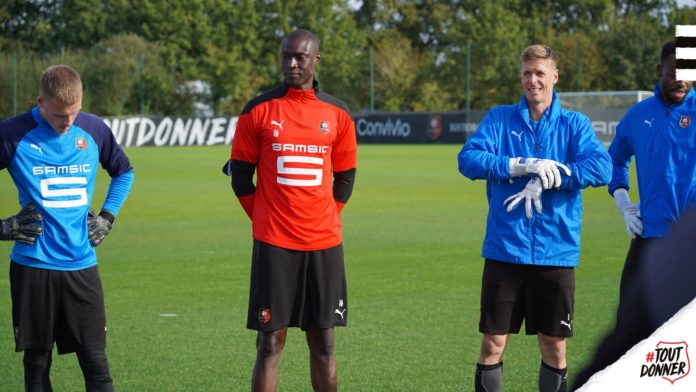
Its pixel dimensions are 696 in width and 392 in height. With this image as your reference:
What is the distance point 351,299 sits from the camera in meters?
8.97

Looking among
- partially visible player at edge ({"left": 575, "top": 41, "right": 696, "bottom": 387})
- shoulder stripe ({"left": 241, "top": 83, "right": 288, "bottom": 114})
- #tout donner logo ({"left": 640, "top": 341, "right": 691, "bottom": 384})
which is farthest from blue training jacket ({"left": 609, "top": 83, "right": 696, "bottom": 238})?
#tout donner logo ({"left": 640, "top": 341, "right": 691, "bottom": 384})

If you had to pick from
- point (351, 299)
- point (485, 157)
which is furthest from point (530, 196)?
point (351, 299)

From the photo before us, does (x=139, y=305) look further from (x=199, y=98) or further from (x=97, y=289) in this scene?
(x=199, y=98)

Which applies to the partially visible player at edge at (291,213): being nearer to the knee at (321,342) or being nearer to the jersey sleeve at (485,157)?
the knee at (321,342)

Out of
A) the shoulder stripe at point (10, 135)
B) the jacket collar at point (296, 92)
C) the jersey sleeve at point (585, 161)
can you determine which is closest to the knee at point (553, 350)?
the jersey sleeve at point (585, 161)

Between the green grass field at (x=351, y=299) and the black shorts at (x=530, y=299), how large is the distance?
0.55 meters

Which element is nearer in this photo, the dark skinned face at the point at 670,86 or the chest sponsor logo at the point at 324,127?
the chest sponsor logo at the point at 324,127

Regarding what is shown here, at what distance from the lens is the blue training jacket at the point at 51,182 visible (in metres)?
4.54

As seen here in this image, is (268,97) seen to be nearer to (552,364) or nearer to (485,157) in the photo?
(485,157)

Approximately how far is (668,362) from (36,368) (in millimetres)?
4181

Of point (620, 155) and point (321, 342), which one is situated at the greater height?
point (620, 155)

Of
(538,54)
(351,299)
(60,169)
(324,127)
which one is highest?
(538,54)

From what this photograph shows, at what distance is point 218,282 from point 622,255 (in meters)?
5.14

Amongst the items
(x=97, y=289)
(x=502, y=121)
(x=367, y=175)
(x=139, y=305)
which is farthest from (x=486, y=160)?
(x=367, y=175)
